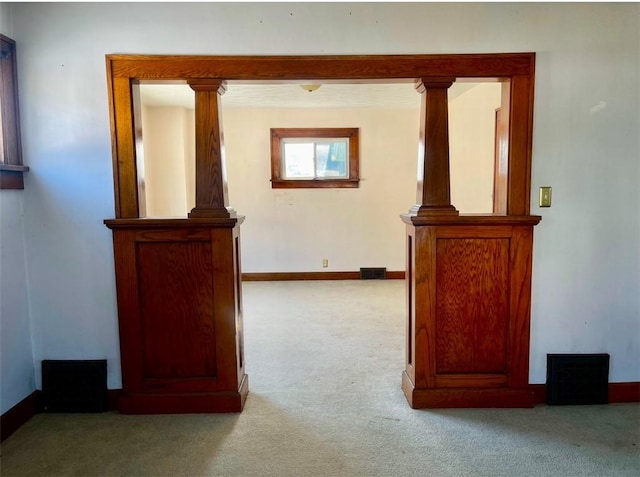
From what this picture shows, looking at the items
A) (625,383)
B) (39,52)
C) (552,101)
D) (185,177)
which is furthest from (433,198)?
(185,177)

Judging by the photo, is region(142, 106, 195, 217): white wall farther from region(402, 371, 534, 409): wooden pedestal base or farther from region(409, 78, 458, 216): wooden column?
region(402, 371, 534, 409): wooden pedestal base

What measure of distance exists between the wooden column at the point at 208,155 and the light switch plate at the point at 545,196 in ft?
5.38

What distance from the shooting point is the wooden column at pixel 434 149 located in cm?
224

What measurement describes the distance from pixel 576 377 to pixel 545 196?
1.01 m

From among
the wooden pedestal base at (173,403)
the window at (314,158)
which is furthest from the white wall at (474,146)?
the wooden pedestal base at (173,403)

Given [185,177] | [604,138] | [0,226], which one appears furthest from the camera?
[185,177]

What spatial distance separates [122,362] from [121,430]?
1.12 feet

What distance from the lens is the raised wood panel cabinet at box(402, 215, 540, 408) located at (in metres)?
2.28

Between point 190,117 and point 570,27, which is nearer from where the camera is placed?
point 570,27

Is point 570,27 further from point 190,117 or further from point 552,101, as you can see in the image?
point 190,117

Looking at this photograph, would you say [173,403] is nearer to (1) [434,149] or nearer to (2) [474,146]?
(1) [434,149]

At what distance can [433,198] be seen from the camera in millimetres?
2279

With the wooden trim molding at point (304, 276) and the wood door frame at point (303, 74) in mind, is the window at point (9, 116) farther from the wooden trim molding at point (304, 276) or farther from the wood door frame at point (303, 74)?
the wooden trim molding at point (304, 276)

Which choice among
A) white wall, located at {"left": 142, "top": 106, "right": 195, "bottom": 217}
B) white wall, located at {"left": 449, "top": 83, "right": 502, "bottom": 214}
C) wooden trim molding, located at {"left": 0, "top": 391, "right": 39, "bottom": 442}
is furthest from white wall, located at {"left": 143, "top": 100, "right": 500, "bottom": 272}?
wooden trim molding, located at {"left": 0, "top": 391, "right": 39, "bottom": 442}
